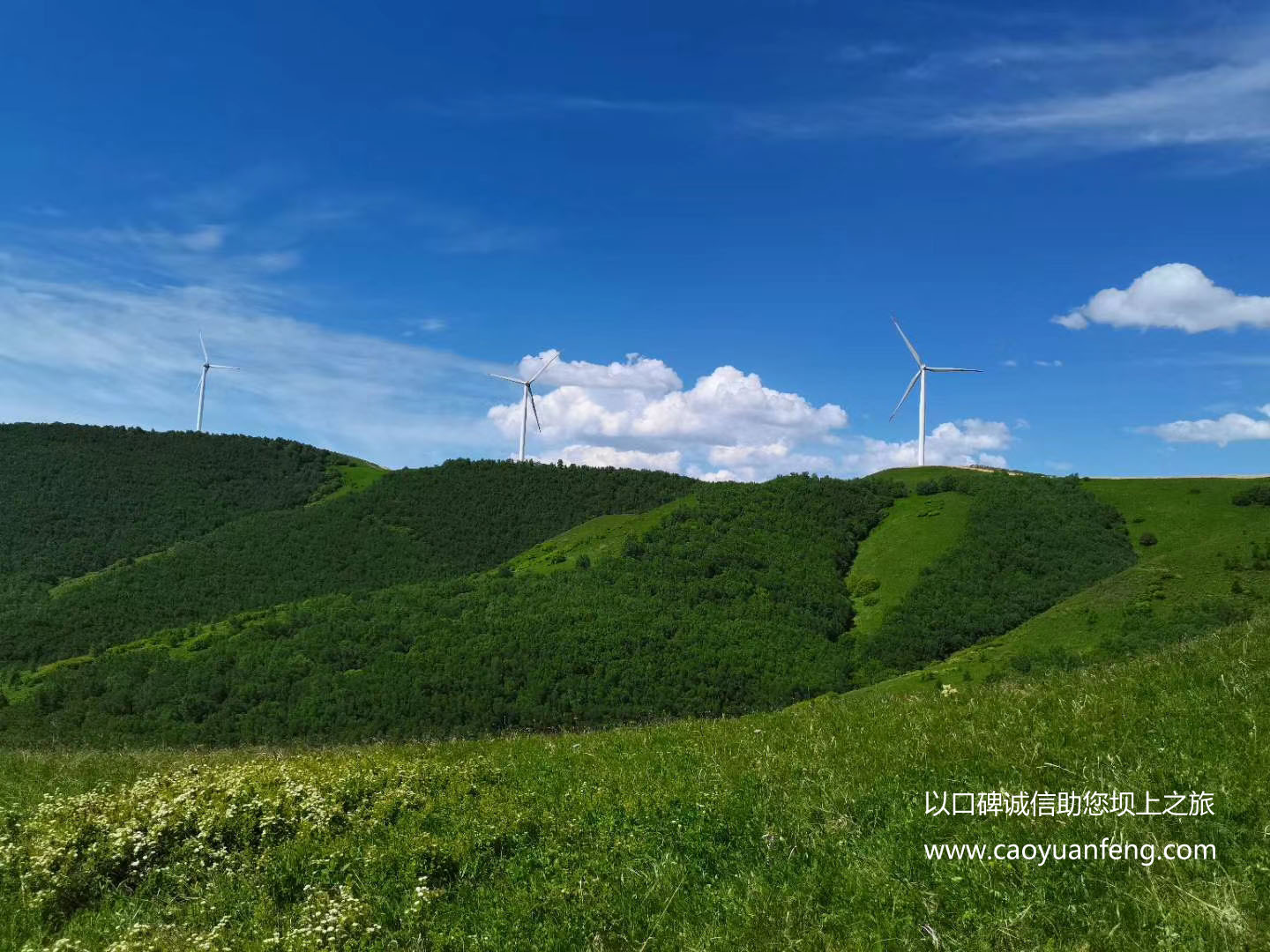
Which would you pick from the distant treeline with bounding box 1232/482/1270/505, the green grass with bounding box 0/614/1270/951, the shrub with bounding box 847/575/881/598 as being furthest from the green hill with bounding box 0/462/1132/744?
the green grass with bounding box 0/614/1270/951

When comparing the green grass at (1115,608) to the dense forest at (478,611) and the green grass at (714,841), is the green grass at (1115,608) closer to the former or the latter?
the dense forest at (478,611)

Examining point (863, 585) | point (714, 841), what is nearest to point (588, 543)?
point (863, 585)

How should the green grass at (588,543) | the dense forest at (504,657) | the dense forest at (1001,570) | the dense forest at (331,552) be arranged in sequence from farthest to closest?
the green grass at (588,543) < the dense forest at (331,552) < the dense forest at (1001,570) < the dense forest at (504,657)

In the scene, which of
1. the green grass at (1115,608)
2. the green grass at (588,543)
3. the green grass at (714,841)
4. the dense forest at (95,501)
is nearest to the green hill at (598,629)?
the green grass at (588,543)

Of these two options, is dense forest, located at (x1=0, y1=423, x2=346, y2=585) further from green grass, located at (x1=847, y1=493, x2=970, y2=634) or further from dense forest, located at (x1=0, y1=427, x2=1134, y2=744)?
green grass, located at (x1=847, y1=493, x2=970, y2=634)

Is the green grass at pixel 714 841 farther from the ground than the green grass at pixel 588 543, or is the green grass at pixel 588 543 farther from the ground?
the green grass at pixel 588 543

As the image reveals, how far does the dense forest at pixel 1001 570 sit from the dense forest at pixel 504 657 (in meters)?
7.68

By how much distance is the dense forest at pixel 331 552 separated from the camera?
121125 millimetres

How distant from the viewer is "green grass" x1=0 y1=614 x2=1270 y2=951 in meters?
6.55

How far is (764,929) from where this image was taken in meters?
6.84

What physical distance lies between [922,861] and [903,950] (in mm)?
1472

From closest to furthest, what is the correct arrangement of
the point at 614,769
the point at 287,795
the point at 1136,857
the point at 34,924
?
the point at 1136,857
the point at 34,924
the point at 287,795
the point at 614,769

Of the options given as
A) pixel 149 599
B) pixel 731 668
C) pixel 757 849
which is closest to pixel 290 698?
pixel 731 668

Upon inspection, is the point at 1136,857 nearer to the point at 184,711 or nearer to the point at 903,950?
the point at 903,950
